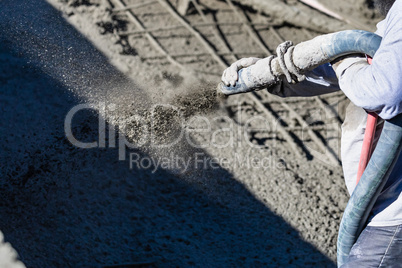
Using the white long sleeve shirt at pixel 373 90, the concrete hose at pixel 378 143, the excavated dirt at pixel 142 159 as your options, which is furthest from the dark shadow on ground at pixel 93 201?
the white long sleeve shirt at pixel 373 90

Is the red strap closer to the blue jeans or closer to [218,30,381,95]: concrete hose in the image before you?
[218,30,381,95]: concrete hose

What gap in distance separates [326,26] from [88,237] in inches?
86.5

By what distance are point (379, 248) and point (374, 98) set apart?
48 cm

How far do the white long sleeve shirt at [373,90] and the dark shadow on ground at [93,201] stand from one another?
117cm

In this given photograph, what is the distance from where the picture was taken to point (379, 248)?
1200mm

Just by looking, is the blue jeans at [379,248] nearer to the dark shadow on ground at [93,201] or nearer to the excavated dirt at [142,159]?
the excavated dirt at [142,159]

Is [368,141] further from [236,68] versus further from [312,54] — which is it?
[236,68]

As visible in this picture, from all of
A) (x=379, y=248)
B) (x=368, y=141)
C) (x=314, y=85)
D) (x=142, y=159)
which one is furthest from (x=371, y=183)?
(x=142, y=159)

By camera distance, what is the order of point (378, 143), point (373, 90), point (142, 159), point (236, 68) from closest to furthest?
1. point (373, 90)
2. point (378, 143)
3. point (236, 68)
4. point (142, 159)

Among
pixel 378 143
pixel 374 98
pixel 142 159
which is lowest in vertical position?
pixel 142 159

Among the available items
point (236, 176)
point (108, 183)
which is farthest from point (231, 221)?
point (108, 183)

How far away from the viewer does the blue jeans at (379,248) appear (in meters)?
1.18

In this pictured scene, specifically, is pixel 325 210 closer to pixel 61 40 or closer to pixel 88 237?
pixel 88 237

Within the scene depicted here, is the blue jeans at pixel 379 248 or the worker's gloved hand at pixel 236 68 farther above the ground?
the worker's gloved hand at pixel 236 68
